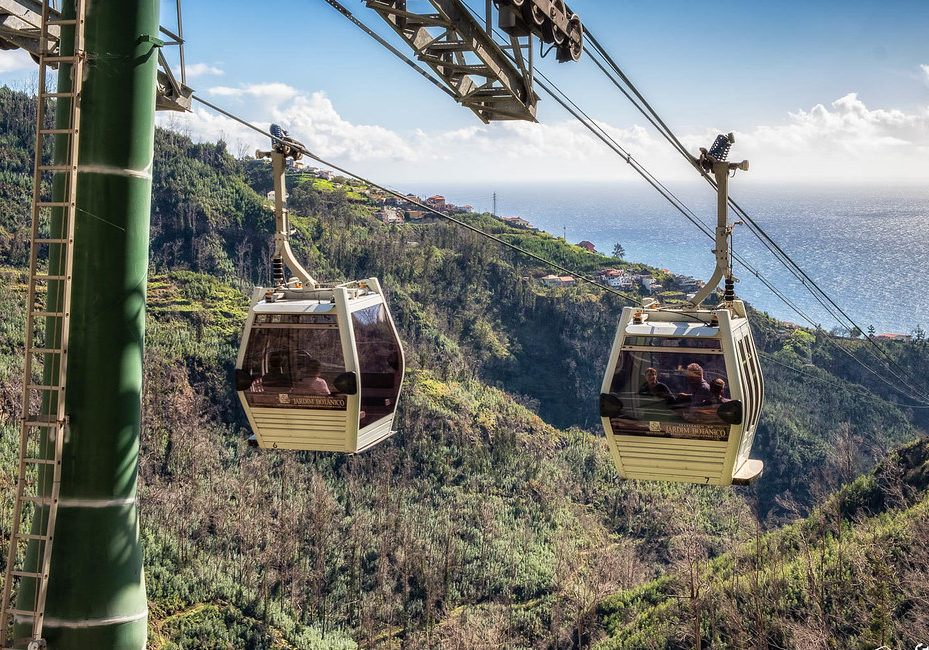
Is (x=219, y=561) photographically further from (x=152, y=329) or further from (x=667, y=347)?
(x=667, y=347)

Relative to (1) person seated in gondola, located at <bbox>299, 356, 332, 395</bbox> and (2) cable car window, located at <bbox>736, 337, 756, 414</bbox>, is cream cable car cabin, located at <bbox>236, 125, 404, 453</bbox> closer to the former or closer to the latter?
(1) person seated in gondola, located at <bbox>299, 356, 332, 395</bbox>

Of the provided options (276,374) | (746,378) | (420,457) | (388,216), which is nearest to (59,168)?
(276,374)

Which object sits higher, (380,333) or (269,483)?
(380,333)

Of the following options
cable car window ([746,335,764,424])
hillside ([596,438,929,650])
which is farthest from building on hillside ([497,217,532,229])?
cable car window ([746,335,764,424])

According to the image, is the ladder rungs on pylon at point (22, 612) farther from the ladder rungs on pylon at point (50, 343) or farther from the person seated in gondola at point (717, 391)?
the person seated in gondola at point (717, 391)

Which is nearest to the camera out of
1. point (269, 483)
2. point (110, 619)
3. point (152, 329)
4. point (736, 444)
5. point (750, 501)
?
point (110, 619)

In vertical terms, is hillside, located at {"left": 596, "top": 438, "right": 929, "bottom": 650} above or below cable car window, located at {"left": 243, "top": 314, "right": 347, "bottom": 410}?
below

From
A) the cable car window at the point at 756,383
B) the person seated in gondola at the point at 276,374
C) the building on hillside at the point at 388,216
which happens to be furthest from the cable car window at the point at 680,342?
the building on hillside at the point at 388,216

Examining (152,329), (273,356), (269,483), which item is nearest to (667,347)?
(273,356)
